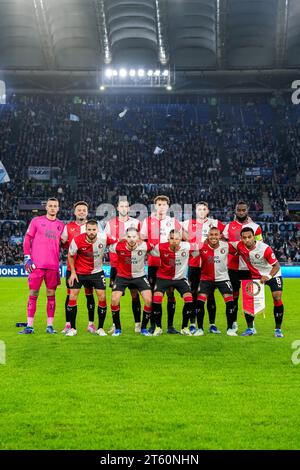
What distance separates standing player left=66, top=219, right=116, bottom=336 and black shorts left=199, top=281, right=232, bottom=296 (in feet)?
5.69

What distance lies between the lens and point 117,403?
6359 millimetres

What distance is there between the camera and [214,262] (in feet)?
36.7

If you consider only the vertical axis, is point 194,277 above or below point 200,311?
above

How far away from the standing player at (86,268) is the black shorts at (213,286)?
68.2 inches

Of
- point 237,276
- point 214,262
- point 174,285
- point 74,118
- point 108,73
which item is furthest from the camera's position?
point 74,118

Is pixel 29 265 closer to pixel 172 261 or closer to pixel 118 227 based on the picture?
pixel 118 227

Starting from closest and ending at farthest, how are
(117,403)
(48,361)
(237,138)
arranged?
1. (117,403)
2. (48,361)
3. (237,138)

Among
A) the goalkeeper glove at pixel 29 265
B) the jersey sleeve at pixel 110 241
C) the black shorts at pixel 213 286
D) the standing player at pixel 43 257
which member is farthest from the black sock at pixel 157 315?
the goalkeeper glove at pixel 29 265

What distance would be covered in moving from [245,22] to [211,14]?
2279 mm

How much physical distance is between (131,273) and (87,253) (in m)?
0.85

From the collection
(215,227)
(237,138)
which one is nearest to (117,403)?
(215,227)

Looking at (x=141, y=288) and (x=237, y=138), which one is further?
(x=237, y=138)

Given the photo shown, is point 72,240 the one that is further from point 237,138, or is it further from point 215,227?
point 237,138

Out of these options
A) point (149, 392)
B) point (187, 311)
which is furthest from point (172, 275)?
point (149, 392)
